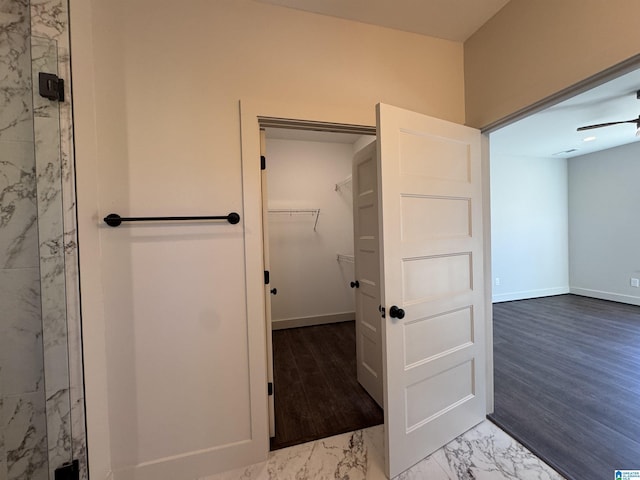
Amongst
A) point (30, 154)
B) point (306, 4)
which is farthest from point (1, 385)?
point (306, 4)

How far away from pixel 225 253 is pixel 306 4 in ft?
5.01

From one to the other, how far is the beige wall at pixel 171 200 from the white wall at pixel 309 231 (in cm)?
217

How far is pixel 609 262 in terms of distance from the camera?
4.43m

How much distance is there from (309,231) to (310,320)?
4.37ft

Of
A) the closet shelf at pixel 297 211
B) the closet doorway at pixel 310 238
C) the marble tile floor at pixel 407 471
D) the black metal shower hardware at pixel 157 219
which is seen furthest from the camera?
the closet shelf at pixel 297 211

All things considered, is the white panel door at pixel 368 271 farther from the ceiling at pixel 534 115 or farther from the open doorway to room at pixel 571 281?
the open doorway to room at pixel 571 281

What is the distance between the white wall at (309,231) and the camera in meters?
3.67

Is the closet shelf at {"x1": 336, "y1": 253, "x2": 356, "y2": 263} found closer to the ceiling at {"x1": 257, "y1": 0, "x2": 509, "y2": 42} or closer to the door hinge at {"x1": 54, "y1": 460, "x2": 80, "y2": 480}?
the ceiling at {"x1": 257, "y1": 0, "x2": 509, "y2": 42}

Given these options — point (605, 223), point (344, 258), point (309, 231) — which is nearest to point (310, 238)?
point (309, 231)

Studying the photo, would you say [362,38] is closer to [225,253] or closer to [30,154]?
[225,253]

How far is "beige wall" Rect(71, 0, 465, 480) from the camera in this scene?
126cm

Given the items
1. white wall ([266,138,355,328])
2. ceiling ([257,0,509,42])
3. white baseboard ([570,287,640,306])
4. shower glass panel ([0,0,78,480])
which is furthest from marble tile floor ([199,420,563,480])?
white baseboard ([570,287,640,306])

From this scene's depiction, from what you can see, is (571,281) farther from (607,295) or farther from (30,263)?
(30,263)

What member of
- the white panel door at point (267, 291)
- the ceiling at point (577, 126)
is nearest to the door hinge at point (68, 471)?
the white panel door at point (267, 291)
